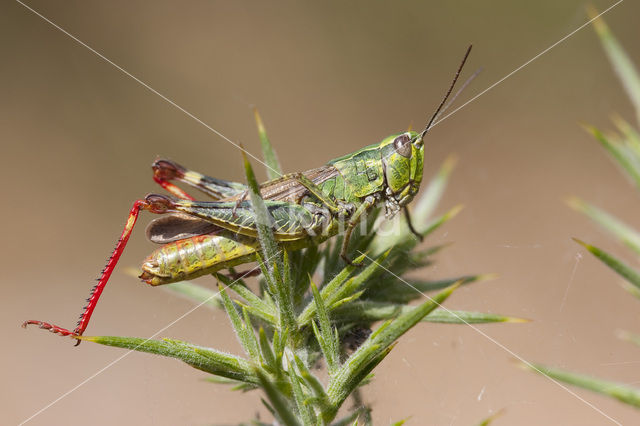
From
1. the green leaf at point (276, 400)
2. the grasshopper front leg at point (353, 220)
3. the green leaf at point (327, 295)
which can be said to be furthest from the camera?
the grasshopper front leg at point (353, 220)

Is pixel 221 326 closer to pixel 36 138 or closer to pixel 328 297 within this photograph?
pixel 328 297

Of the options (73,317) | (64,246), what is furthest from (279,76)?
(73,317)

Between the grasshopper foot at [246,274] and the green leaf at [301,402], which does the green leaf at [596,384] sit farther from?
the grasshopper foot at [246,274]

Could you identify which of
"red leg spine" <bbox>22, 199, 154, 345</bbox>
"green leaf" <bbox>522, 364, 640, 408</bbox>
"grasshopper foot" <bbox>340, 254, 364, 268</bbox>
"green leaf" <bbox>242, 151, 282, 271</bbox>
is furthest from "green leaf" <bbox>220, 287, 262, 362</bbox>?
"red leg spine" <bbox>22, 199, 154, 345</bbox>

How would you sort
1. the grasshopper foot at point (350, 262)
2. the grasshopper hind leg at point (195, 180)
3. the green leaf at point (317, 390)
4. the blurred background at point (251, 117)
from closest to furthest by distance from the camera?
the green leaf at point (317, 390)
the grasshopper foot at point (350, 262)
the grasshopper hind leg at point (195, 180)
the blurred background at point (251, 117)

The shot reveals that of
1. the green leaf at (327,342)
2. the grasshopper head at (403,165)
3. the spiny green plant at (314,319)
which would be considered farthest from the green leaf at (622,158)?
the grasshopper head at (403,165)

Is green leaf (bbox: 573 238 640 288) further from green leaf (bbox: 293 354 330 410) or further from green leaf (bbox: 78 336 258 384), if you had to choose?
green leaf (bbox: 78 336 258 384)

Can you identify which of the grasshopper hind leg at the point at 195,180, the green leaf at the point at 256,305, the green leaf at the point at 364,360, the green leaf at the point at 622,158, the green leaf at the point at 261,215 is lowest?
the green leaf at the point at 364,360
